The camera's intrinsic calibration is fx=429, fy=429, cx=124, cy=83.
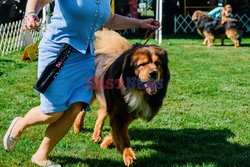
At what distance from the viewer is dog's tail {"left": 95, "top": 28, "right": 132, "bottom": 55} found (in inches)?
179

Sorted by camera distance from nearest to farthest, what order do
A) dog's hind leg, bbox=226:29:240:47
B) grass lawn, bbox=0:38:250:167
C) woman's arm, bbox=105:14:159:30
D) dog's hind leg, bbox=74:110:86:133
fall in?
1. woman's arm, bbox=105:14:159:30
2. grass lawn, bbox=0:38:250:167
3. dog's hind leg, bbox=74:110:86:133
4. dog's hind leg, bbox=226:29:240:47

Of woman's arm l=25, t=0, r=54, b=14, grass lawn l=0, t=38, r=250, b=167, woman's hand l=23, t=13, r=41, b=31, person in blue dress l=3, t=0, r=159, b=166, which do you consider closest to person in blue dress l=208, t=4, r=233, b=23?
grass lawn l=0, t=38, r=250, b=167

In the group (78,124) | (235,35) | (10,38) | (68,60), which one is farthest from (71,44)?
(235,35)

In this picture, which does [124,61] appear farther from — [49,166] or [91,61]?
[49,166]

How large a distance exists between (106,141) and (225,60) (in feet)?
25.1

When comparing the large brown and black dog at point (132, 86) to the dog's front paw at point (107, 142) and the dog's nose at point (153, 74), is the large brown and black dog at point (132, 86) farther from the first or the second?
the dog's front paw at point (107, 142)

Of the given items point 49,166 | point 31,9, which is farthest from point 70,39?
point 49,166

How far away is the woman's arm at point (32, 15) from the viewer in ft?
9.45

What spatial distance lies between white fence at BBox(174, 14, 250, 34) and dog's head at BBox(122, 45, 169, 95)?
55.2 ft

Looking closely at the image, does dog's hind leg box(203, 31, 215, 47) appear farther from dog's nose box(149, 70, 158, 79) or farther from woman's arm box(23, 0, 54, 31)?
woman's arm box(23, 0, 54, 31)

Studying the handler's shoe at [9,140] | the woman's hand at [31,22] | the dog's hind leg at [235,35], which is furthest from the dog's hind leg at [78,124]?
the dog's hind leg at [235,35]

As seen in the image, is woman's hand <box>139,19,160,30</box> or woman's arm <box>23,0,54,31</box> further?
woman's hand <box>139,19,160,30</box>

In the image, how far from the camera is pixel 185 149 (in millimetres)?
4414

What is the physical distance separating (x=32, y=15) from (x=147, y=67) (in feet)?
3.86
